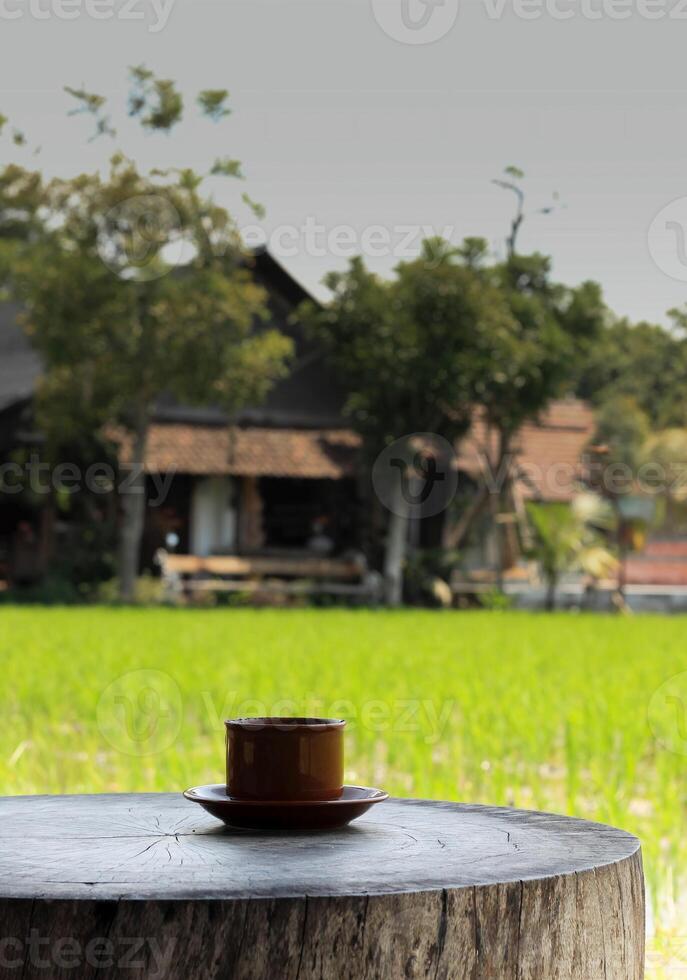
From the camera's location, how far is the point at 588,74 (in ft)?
50.8

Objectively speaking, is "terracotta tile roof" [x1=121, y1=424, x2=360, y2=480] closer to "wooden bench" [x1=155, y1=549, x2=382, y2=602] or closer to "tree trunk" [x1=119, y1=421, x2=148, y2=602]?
"tree trunk" [x1=119, y1=421, x2=148, y2=602]

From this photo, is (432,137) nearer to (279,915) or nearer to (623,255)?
(623,255)

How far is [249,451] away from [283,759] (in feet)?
60.3

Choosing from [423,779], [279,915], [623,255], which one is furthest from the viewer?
[623,255]

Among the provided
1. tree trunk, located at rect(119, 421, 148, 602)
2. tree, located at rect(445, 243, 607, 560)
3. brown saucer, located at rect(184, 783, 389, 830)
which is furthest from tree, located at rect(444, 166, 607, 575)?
brown saucer, located at rect(184, 783, 389, 830)

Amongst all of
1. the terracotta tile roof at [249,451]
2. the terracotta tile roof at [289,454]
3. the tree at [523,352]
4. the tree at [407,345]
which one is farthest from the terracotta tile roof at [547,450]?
the terracotta tile roof at [249,451]

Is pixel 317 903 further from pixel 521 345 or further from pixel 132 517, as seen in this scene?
pixel 521 345

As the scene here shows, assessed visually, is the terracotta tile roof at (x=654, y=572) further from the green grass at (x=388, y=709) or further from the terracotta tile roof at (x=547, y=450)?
the green grass at (x=388, y=709)

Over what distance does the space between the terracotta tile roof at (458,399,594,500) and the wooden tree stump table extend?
1910 cm

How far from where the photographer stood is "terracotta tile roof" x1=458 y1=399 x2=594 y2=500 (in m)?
21.5

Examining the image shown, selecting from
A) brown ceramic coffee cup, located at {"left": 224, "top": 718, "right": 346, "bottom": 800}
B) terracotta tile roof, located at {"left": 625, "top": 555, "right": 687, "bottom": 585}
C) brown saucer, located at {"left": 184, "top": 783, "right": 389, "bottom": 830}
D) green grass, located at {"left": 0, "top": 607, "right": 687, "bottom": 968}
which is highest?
terracotta tile roof, located at {"left": 625, "top": 555, "right": 687, "bottom": 585}

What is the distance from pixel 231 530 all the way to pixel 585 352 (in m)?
5.85

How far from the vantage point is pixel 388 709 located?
24.8ft

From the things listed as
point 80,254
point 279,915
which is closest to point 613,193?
point 80,254
